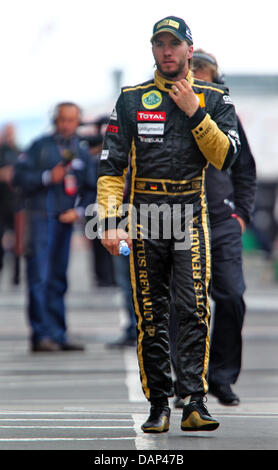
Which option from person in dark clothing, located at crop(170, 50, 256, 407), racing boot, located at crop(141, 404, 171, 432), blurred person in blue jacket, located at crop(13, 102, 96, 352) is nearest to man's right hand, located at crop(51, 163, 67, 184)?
blurred person in blue jacket, located at crop(13, 102, 96, 352)

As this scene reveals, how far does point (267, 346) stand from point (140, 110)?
5.32 metres

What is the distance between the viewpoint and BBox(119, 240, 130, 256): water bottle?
539cm

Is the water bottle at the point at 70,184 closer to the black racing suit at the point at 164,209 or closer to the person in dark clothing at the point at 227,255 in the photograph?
the person in dark clothing at the point at 227,255

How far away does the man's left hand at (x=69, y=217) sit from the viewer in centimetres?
996

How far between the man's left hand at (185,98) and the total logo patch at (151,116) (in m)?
0.10

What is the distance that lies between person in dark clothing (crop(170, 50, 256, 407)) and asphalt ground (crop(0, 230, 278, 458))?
22cm

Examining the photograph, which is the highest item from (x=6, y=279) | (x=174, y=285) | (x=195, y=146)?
(x=195, y=146)

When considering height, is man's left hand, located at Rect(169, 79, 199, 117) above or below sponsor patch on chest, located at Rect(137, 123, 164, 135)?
above

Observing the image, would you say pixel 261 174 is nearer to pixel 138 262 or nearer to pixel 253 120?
pixel 253 120

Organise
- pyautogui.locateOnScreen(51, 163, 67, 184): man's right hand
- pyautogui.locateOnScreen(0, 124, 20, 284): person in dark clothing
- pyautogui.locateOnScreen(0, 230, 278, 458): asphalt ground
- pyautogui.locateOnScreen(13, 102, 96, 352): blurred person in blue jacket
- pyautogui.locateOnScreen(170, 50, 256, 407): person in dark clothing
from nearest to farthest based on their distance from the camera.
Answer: pyautogui.locateOnScreen(0, 230, 278, 458): asphalt ground
pyautogui.locateOnScreen(170, 50, 256, 407): person in dark clothing
pyautogui.locateOnScreen(51, 163, 67, 184): man's right hand
pyautogui.locateOnScreen(13, 102, 96, 352): blurred person in blue jacket
pyautogui.locateOnScreen(0, 124, 20, 284): person in dark clothing

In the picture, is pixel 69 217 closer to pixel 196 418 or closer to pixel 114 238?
pixel 114 238

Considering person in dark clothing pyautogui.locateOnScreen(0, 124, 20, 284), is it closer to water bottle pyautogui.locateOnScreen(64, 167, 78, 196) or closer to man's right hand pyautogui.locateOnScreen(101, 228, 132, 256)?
water bottle pyautogui.locateOnScreen(64, 167, 78, 196)

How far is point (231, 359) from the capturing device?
6.85 m
